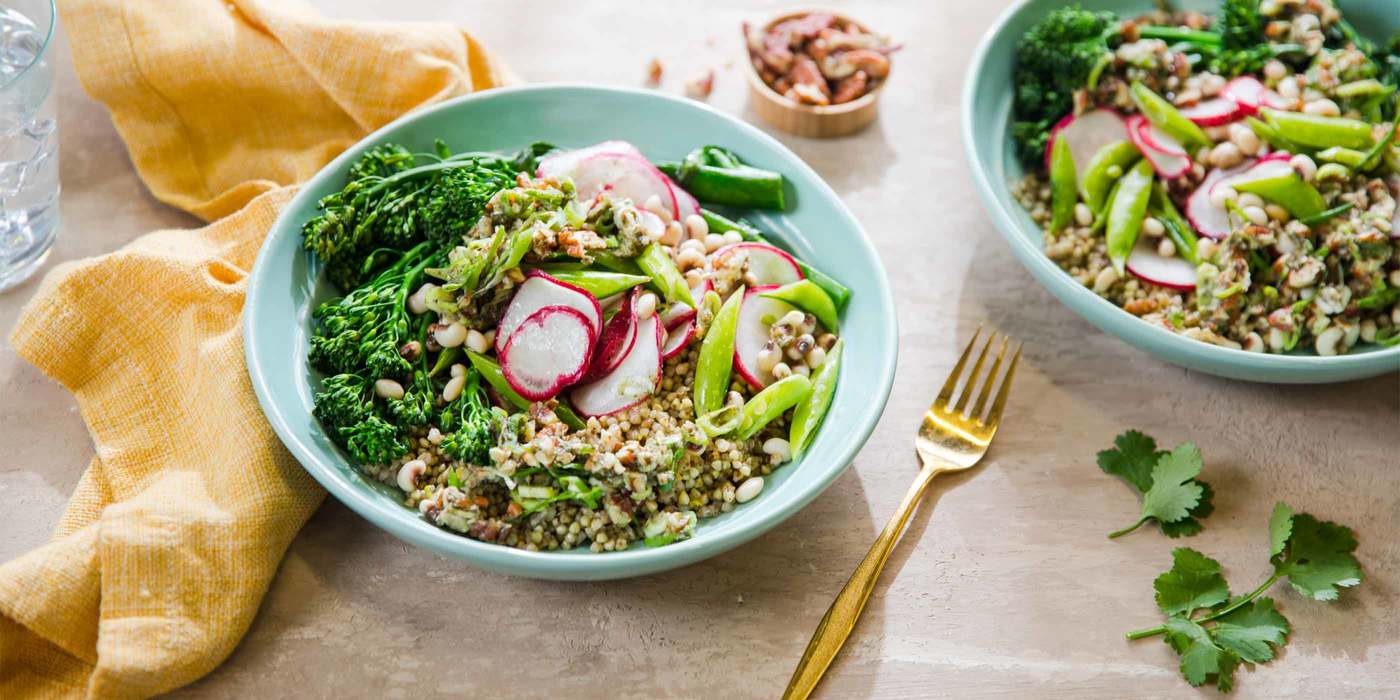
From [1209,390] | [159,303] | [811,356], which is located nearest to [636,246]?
[811,356]

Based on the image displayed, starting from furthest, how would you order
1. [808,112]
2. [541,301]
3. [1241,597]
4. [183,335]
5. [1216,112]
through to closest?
[808,112], [1216,112], [183,335], [1241,597], [541,301]

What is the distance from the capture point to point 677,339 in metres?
3.02

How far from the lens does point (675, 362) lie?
120 inches

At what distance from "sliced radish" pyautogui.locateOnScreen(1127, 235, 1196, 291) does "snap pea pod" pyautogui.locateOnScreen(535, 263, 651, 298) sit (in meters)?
1.58

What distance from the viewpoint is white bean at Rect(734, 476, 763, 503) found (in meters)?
2.85

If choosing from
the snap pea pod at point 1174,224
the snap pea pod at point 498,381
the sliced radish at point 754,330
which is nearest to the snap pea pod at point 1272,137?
the snap pea pod at point 1174,224

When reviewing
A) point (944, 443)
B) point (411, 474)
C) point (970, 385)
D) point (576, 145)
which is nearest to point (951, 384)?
point (970, 385)

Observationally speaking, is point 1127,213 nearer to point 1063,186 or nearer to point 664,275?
point 1063,186

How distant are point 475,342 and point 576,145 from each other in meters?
0.92

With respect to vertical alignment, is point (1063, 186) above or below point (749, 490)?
above

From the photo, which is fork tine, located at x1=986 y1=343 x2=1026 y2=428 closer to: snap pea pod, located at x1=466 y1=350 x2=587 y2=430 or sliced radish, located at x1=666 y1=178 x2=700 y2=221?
sliced radish, located at x1=666 y1=178 x2=700 y2=221

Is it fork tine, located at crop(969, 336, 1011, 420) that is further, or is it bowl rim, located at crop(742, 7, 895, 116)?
bowl rim, located at crop(742, 7, 895, 116)

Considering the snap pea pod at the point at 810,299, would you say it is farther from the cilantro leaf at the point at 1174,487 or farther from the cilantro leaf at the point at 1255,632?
the cilantro leaf at the point at 1255,632

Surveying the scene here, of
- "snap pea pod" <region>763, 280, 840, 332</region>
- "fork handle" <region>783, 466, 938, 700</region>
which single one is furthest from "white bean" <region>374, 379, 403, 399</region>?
"fork handle" <region>783, 466, 938, 700</region>
